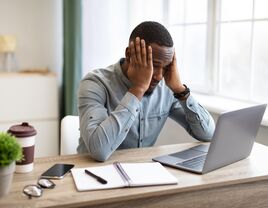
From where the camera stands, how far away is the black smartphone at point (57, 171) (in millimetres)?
1224

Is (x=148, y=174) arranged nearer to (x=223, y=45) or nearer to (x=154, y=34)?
(x=154, y=34)

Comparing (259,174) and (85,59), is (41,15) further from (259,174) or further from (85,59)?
(259,174)

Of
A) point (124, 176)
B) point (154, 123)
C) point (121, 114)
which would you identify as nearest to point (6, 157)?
point (124, 176)

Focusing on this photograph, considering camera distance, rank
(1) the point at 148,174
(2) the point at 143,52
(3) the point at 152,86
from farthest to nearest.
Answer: (3) the point at 152,86 → (2) the point at 143,52 → (1) the point at 148,174

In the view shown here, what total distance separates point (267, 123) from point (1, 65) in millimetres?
2584

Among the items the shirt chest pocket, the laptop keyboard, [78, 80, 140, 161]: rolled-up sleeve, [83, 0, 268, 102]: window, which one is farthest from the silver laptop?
[83, 0, 268, 102]: window

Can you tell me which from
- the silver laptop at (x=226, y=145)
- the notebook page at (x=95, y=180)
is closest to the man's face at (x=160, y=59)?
the silver laptop at (x=226, y=145)

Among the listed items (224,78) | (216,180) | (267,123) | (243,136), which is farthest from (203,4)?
(216,180)

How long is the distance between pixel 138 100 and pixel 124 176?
0.35 meters

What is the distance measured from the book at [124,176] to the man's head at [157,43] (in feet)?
1.33

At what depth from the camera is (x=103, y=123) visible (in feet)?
4.68

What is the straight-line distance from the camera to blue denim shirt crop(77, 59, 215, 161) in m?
1.42

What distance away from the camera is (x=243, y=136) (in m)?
1.41

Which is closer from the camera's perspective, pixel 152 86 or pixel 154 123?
pixel 152 86
